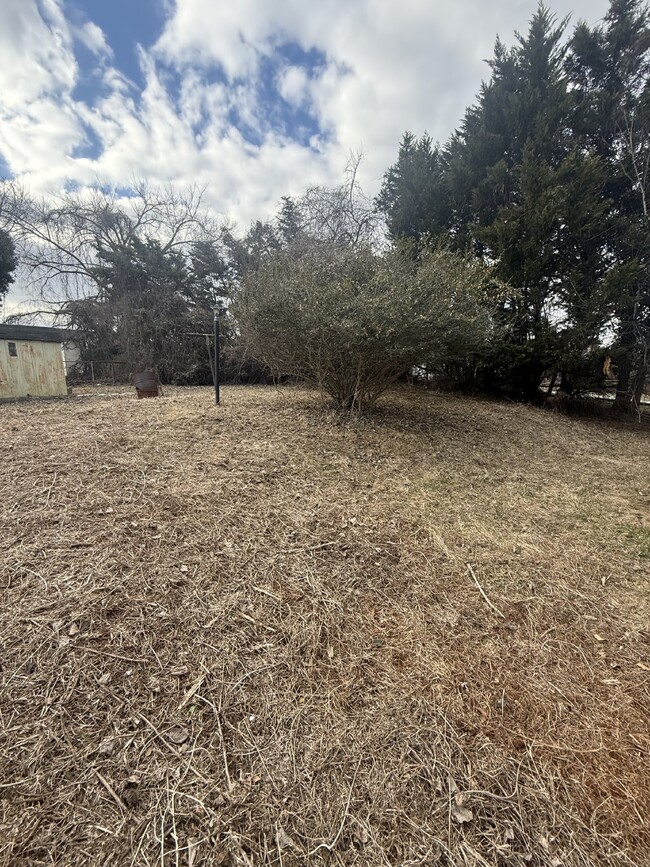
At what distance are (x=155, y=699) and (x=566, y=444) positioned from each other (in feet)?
22.1

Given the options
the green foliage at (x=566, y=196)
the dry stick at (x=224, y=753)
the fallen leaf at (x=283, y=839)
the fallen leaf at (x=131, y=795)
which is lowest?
the fallen leaf at (x=283, y=839)

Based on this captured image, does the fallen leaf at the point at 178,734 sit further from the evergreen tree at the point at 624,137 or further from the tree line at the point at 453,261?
the evergreen tree at the point at 624,137

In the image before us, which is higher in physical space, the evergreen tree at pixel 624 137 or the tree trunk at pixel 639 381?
the evergreen tree at pixel 624 137

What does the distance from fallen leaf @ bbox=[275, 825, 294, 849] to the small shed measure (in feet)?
31.8

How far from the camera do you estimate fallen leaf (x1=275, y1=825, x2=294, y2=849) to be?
1152mm

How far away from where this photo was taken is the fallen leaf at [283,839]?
115 centimetres

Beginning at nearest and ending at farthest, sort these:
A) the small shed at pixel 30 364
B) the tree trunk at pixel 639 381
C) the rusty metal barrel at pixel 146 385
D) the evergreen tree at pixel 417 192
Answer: the small shed at pixel 30 364 < the rusty metal barrel at pixel 146 385 < the tree trunk at pixel 639 381 < the evergreen tree at pixel 417 192

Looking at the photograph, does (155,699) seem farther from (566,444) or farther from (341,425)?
(566,444)

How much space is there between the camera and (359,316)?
4449 millimetres

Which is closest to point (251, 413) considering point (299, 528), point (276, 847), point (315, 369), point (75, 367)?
point (315, 369)

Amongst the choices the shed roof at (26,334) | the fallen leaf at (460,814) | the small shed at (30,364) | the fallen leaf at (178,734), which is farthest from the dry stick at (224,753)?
the shed roof at (26,334)

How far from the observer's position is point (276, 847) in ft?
3.77

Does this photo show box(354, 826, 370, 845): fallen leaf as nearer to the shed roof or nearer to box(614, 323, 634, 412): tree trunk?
box(614, 323, 634, 412): tree trunk

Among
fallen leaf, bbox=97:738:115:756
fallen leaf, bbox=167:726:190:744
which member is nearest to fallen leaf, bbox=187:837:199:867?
fallen leaf, bbox=167:726:190:744
